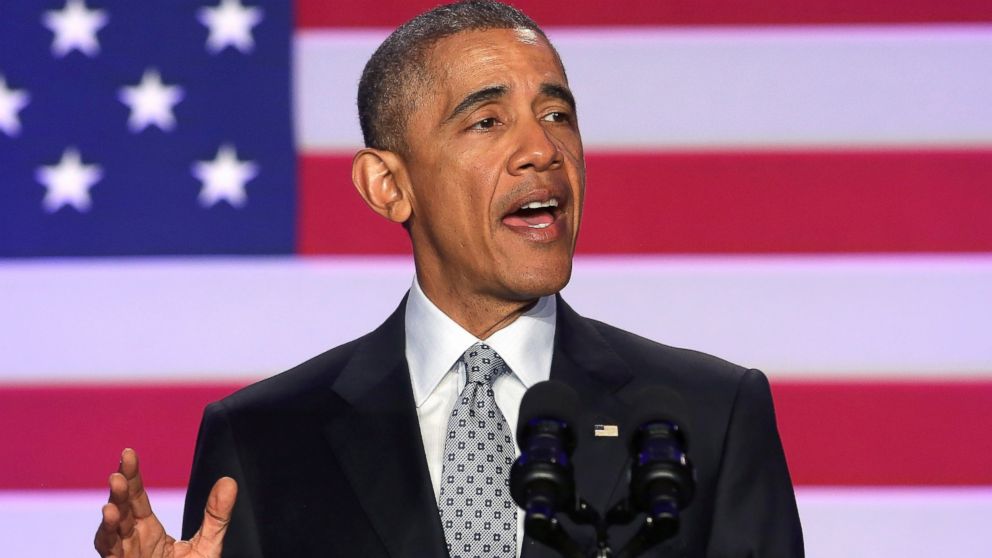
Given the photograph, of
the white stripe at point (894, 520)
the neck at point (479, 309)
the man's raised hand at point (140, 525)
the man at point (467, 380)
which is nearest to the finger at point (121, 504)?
the man's raised hand at point (140, 525)

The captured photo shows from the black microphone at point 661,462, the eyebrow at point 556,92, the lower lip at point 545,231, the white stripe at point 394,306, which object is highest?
the white stripe at point 394,306

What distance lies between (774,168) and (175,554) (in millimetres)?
1641

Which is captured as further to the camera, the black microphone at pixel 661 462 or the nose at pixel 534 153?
the nose at pixel 534 153

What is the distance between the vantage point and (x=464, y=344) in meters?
1.70

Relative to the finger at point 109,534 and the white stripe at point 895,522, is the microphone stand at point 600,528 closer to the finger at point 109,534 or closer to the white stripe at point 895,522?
the finger at point 109,534

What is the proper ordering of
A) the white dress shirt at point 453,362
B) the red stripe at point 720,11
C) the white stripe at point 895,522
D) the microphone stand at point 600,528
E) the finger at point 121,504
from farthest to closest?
the red stripe at point 720,11 → the white stripe at point 895,522 → the white dress shirt at point 453,362 → the finger at point 121,504 → the microphone stand at point 600,528

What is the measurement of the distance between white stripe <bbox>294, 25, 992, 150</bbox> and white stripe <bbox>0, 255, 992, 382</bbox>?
0.25 m

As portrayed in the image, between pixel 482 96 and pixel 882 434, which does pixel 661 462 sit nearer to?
pixel 482 96

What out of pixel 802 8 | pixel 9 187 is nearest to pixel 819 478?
pixel 802 8

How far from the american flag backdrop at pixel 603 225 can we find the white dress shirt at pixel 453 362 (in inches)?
38.2

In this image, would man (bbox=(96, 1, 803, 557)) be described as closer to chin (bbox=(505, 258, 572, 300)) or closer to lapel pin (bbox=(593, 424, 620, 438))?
chin (bbox=(505, 258, 572, 300))

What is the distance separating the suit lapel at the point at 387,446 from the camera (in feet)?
5.11

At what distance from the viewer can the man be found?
157cm

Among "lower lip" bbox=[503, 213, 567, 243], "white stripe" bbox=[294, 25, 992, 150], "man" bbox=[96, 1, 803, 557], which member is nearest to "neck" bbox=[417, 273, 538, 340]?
"man" bbox=[96, 1, 803, 557]
